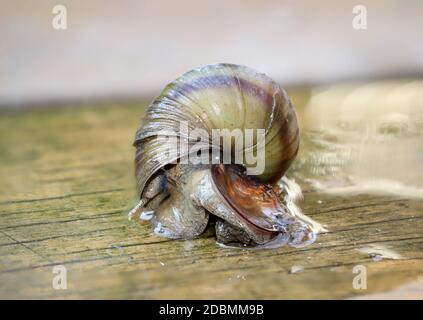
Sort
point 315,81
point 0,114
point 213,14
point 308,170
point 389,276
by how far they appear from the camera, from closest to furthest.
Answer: point 389,276 → point 308,170 → point 0,114 → point 315,81 → point 213,14

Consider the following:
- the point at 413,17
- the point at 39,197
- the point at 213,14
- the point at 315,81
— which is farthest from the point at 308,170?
the point at 413,17

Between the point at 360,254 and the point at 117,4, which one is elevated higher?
the point at 117,4

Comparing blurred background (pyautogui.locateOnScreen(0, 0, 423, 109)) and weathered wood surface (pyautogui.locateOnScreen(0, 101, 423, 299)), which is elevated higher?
blurred background (pyautogui.locateOnScreen(0, 0, 423, 109))

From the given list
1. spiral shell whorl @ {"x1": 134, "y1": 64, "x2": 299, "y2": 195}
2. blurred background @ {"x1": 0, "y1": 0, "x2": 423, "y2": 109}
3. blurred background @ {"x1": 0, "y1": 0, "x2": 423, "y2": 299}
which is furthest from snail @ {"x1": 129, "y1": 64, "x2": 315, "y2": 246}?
blurred background @ {"x1": 0, "y1": 0, "x2": 423, "y2": 109}

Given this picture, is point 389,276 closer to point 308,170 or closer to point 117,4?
point 308,170

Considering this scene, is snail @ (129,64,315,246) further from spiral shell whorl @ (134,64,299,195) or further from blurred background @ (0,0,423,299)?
blurred background @ (0,0,423,299)
